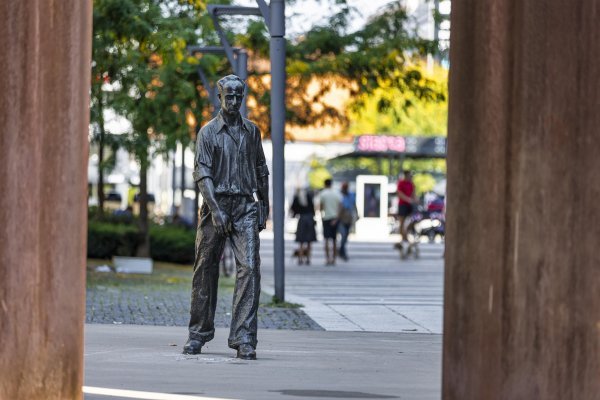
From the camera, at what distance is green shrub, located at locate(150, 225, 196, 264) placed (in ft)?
107

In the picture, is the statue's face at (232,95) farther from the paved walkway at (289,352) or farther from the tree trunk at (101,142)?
the tree trunk at (101,142)

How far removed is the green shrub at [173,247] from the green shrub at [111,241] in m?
0.90

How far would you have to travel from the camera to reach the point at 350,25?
2942 centimetres

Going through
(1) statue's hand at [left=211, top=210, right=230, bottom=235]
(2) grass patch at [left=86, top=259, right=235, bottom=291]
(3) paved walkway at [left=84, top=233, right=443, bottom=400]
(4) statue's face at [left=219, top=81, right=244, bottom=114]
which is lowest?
(2) grass patch at [left=86, top=259, right=235, bottom=291]

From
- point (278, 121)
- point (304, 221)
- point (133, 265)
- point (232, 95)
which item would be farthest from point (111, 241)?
point (232, 95)

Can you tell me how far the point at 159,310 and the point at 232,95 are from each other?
6322 mm

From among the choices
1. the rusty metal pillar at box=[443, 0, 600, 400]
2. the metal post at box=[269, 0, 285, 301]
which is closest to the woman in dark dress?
the metal post at box=[269, 0, 285, 301]

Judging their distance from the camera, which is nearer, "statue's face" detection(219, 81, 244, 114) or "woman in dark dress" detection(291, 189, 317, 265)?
"statue's face" detection(219, 81, 244, 114)

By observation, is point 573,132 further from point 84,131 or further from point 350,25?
point 350,25

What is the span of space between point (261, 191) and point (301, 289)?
11.7 metres

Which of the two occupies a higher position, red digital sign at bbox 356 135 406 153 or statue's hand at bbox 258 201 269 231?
red digital sign at bbox 356 135 406 153

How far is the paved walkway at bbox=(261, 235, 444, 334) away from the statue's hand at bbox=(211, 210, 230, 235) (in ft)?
12.4


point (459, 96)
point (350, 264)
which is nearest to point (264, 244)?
point (350, 264)

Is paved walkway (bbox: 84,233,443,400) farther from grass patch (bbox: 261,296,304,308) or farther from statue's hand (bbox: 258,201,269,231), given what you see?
statue's hand (bbox: 258,201,269,231)
